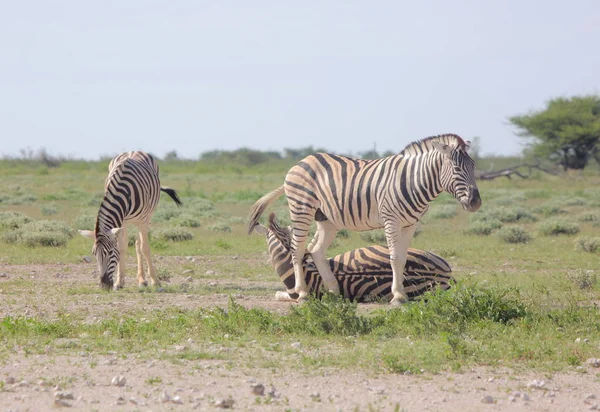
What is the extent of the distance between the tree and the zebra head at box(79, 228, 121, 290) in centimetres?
4106

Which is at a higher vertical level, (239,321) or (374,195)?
(374,195)

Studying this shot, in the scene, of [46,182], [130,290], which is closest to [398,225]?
[130,290]

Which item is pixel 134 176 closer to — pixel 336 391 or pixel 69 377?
pixel 69 377

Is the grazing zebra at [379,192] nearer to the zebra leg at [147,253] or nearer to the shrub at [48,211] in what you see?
the zebra leg at [147,253]

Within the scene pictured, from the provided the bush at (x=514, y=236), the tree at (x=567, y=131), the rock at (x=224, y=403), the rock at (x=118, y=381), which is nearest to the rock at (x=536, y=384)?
the rock at (x=224, y=403)

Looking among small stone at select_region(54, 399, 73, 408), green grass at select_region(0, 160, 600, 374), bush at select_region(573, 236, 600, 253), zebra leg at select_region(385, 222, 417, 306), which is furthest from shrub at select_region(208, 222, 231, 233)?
small stone at select_region(54, 399, 73, 408)

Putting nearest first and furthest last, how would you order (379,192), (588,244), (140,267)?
(379,192)
(140,267)
(588,244)

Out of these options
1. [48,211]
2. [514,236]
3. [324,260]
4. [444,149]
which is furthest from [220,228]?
[444,149]

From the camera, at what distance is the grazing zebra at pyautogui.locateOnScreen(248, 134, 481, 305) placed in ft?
31.3

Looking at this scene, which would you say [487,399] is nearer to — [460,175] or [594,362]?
[594,362]

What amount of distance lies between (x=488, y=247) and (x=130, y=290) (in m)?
7.78

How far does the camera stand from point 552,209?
81.0 feet

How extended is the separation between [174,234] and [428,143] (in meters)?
8.50

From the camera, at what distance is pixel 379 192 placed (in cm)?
999
